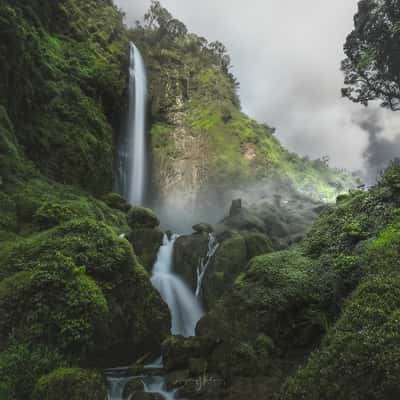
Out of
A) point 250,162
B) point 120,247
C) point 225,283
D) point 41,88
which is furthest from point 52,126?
point 250,162

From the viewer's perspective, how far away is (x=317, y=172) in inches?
1847

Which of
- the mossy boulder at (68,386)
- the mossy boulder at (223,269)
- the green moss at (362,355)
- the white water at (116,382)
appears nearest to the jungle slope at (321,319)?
the green moss at (362,355)

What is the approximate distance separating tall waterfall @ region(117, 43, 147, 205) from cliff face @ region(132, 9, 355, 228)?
6.61 ft

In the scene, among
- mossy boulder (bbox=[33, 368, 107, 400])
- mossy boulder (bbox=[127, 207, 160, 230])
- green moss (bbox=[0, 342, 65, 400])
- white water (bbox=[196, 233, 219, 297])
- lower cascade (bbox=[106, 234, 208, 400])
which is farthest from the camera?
mossy boulder (bbox=[127, 207, 160, 230])

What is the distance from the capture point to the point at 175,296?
15.2m

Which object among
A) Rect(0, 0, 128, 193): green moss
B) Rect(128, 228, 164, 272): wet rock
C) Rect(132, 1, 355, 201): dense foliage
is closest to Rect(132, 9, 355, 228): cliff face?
Rect(132, 1, 355, 201): dense foliage

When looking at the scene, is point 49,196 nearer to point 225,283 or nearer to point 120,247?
point 120,247

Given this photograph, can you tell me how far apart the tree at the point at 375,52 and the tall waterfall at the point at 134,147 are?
19598 mm

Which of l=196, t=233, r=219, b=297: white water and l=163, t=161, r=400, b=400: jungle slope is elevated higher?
l=196, t=233, r=219, b=297: white water

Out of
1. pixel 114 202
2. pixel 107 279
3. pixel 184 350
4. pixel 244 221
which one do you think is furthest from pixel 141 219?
pixel 184 350

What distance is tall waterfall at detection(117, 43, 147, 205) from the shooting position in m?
29.8

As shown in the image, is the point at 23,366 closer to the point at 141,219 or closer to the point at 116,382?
the point at 116,382

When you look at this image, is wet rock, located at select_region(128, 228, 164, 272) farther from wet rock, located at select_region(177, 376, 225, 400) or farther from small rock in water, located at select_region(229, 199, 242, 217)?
wet rock, located at select_region(177, 376, 225, 400)

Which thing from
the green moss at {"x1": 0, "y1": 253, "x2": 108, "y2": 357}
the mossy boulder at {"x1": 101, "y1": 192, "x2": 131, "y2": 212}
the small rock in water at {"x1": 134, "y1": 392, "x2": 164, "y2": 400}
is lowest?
the small rock in water at {"x1": 134, "y1": 392, "x2": 164, "y2": 400}
